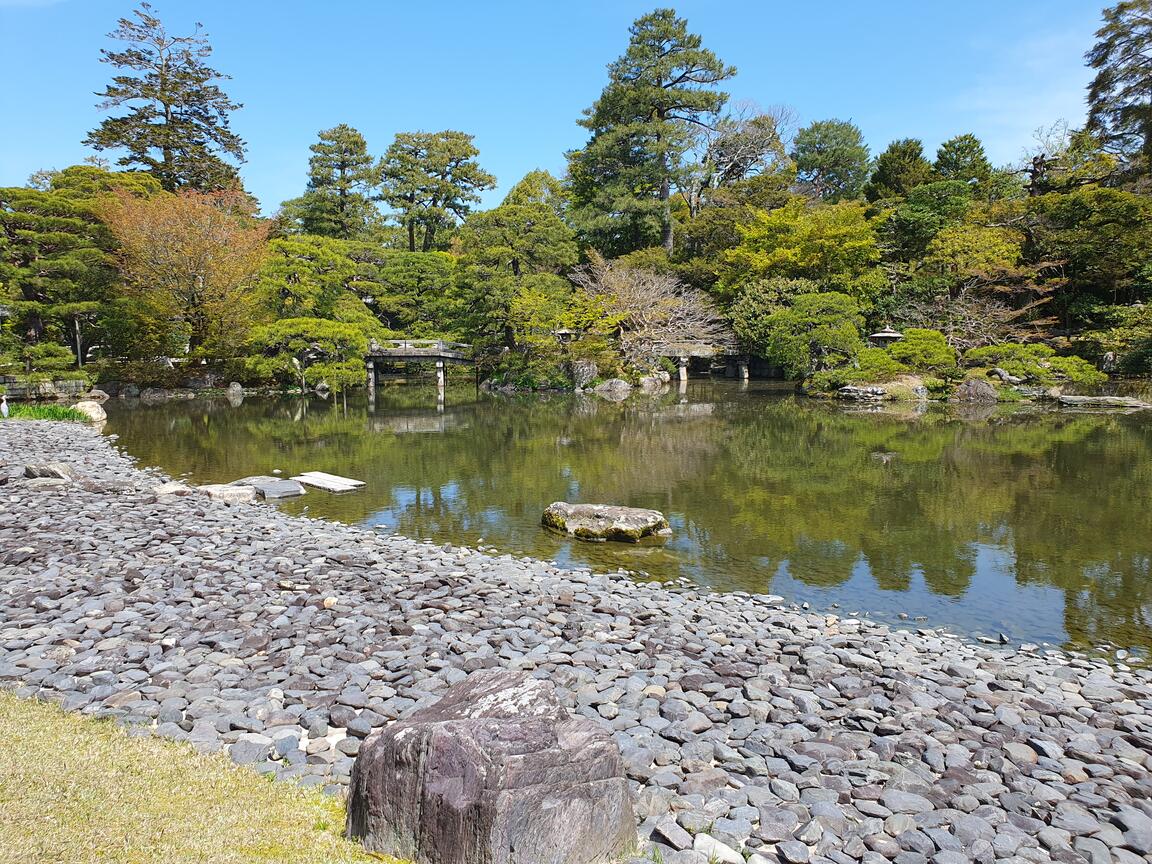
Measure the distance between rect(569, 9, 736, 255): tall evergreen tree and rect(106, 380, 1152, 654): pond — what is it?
16.6m

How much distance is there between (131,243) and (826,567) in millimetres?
25942

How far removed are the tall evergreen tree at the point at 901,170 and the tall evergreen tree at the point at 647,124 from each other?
30.1 feet

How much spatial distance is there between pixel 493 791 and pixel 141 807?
1401 millimetres

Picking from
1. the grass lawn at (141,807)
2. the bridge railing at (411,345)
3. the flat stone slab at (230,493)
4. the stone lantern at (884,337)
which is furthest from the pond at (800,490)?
the stone lantern at (884,337)

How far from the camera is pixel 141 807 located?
2.55 metres

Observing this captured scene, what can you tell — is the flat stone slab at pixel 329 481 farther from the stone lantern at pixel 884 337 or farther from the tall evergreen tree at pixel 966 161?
the tall evergreen tree at pixel 966 161

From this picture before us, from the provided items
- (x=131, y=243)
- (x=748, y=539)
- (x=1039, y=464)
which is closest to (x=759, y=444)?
(x=1039, y=464)

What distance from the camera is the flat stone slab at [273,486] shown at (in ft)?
34.3

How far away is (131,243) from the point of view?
78.4ft

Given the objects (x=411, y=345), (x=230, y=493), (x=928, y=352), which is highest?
(x=411, y=345)

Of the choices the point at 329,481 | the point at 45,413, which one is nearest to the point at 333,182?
the point at 45,413

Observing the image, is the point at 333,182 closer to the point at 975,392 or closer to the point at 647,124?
the point at 647,124

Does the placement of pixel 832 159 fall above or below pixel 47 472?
above

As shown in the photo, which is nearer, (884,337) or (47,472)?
(47,472)
